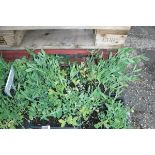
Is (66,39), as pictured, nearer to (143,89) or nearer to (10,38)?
(10,38)

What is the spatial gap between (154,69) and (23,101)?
142 centimetres

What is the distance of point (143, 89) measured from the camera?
2318mm

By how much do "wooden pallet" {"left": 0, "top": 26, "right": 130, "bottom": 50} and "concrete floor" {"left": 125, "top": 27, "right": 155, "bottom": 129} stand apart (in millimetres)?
612

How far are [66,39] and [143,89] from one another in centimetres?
96

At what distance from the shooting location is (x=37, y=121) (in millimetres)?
1550

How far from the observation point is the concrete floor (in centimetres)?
214

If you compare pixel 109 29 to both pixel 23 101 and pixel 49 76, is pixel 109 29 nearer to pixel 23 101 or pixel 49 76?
pixel 49 76

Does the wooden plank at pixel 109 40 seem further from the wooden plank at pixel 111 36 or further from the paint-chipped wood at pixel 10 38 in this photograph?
the paint-chipped wood at pixel 10 38

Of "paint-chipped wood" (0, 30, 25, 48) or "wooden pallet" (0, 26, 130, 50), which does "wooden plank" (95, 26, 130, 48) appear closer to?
"wooden pallet" (0, 26, 130, 50)

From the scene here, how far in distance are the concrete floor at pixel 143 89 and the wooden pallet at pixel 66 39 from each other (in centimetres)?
61

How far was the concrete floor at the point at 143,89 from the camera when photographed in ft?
7.03

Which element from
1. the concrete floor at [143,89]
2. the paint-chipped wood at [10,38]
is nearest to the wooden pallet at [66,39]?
the paint-chipped wood at [10,38]

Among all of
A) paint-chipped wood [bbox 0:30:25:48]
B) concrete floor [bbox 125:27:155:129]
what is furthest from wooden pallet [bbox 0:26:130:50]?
concrete floor [bbox 125:27:155:129]
